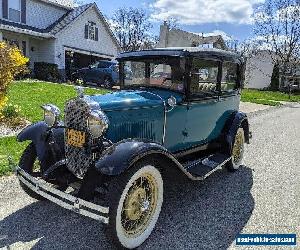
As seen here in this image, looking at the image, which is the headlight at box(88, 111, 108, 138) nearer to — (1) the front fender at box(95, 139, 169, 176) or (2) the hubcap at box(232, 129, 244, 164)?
(1) the front fender at box(95, 139, 169, 176)

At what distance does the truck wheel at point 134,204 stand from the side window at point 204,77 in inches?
63.1

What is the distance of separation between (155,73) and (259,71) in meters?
52.6

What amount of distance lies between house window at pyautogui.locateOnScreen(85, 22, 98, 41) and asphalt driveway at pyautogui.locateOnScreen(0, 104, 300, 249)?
22477 mm

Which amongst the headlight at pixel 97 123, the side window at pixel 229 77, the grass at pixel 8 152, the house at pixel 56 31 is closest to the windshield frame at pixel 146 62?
the side window at pixel 229 77

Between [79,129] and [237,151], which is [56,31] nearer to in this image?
[237,151]

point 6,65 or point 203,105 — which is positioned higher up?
point 6,65

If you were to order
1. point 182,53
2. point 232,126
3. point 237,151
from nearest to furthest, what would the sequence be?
point 182,53
point 232,126
point 237,151

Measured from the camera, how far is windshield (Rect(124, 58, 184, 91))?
4.59 m

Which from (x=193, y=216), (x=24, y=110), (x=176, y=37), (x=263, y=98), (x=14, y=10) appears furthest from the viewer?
(x=176, y=37)

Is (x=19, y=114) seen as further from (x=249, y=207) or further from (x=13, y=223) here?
(x=249, y=207)

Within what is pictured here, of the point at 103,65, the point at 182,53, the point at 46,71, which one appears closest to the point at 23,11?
the point at 46,71

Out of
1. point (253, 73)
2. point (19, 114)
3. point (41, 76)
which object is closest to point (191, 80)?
point (19, 114)

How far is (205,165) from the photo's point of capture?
4844 millimetres

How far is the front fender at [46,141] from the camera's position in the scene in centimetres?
410
